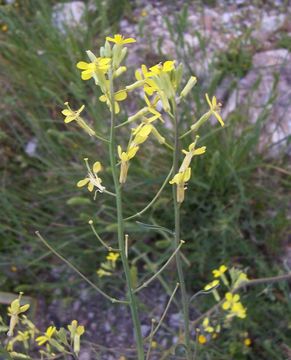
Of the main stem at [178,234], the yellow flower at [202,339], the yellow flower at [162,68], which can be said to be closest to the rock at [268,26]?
the yellow flower at [202,339]

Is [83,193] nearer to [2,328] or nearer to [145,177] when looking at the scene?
[145,177]

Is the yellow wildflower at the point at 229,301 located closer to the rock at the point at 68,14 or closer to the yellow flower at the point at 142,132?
the yellow flower at the point at 142,132

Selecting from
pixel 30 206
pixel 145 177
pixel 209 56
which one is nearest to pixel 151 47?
pixel 209 56

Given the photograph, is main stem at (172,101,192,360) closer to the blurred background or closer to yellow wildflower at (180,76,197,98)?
yellow wildflower at (180,76,197,98)

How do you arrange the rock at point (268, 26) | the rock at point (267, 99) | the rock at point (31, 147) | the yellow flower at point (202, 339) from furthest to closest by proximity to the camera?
the rock at point (268, 26)
the rock at point (31, 147)
the rock at point (267, 99)
the yellow flower at point (202, 339)

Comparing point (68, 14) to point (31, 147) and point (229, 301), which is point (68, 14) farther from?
point (229, 301)

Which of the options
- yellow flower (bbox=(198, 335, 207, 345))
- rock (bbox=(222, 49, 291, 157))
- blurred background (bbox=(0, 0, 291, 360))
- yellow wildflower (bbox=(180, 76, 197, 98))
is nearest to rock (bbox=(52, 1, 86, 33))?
blurred background (bbox=(0, 0, 291, 360))

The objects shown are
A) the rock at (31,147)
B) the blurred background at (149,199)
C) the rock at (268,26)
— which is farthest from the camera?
the rock at (268,26)
